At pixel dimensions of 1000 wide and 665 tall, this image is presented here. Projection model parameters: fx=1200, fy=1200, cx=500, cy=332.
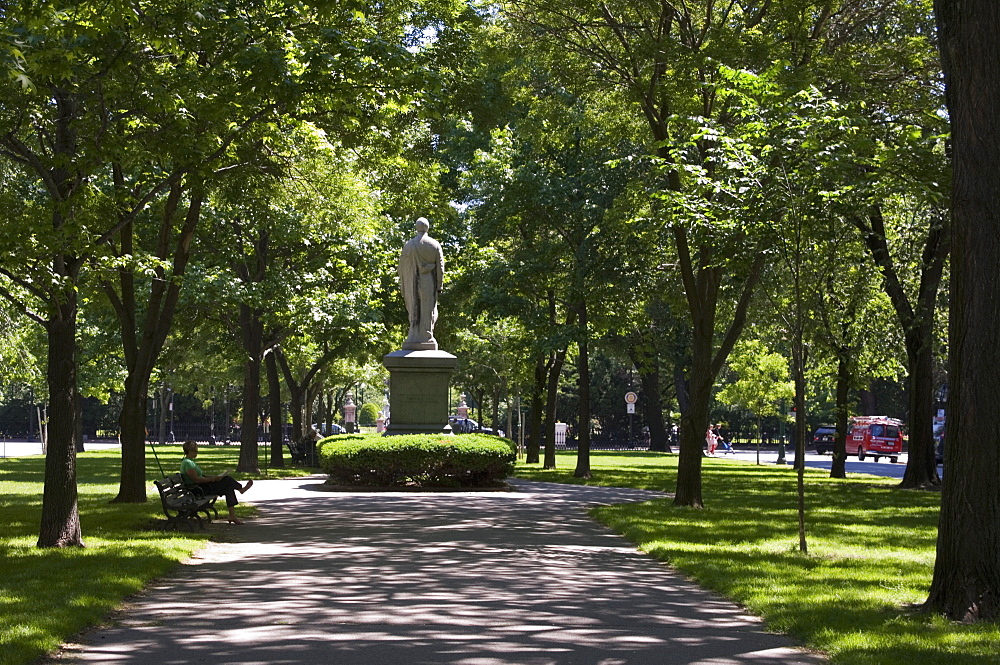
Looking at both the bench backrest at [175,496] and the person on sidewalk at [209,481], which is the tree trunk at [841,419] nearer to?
the person on sidewalk at [209,481]

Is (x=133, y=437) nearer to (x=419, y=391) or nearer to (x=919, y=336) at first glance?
(x=419, y=391)

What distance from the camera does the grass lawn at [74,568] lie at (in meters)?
8.05

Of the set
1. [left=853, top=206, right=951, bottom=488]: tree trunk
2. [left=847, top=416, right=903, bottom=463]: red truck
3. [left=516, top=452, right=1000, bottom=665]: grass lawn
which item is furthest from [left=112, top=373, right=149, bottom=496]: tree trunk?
[left=847, top=416, right=903, bottom=463]: red truck

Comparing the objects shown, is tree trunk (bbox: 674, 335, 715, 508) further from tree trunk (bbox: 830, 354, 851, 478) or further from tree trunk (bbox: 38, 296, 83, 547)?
tree trunk (bbox: 830, 354, 851, 478)

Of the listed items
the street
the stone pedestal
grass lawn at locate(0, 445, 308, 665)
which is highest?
the stone pedestal

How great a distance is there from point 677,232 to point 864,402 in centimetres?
6712

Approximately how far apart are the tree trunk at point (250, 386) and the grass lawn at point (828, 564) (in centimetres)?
1127

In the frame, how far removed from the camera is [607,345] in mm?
37250

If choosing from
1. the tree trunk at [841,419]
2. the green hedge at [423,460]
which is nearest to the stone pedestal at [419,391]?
the green hedge at [423,460]

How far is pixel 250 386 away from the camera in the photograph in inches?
1241

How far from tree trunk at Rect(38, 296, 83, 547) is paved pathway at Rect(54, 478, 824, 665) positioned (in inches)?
61.4

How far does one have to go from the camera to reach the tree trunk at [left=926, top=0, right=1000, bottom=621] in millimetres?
8734

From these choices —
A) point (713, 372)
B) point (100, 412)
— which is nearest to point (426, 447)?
point (713, 372)

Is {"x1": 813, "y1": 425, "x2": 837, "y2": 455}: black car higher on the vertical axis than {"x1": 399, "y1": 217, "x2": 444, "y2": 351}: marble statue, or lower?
lower
